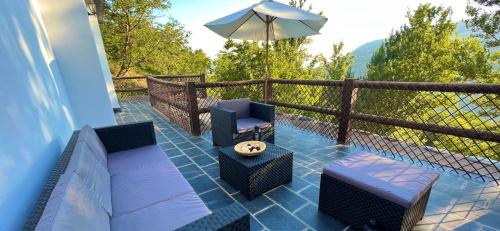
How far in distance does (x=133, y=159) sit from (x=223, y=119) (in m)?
Result: 1.40

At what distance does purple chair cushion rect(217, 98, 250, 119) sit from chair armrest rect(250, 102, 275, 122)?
0.09 meters

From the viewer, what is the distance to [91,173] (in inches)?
59.3

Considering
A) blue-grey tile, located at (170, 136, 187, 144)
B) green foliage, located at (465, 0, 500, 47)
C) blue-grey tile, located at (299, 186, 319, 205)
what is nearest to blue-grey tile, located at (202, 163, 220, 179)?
blue-grey tile, located at (299, 186, 319, 205)

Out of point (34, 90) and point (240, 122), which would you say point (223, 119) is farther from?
point (34, 90)

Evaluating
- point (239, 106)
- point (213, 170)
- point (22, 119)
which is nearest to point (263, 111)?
point (239, 106)

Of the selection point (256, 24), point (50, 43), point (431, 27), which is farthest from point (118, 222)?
point (431, 27)

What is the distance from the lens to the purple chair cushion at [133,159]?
6.91 feet

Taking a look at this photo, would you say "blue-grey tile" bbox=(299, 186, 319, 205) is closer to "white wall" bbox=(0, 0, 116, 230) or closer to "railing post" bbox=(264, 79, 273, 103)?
"white wall" bbox=(0, 0, 116, 230)

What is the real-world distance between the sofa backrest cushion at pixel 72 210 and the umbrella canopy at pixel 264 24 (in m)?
3.06

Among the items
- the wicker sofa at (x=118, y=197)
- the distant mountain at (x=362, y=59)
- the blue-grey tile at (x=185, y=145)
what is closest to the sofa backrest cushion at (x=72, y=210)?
the wicker sofa at (x=118, y=197)

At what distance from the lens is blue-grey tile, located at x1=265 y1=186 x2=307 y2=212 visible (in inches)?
86.0

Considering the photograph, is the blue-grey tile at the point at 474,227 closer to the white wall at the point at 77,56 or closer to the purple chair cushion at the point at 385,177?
the purple chair cushion at the point at 385,177

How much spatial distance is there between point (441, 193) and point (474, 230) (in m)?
0.56

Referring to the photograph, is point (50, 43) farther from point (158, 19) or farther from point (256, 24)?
point (158, 19)
